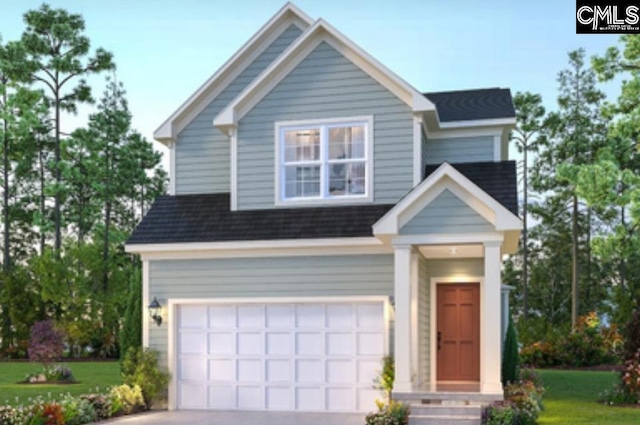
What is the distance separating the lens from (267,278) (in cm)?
1473

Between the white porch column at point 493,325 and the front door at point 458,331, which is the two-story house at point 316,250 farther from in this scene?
the white porch column at point 493,325

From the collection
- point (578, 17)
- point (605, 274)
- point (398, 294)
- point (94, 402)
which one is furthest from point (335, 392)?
point (605, 274)

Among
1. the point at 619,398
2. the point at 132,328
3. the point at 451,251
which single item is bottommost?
the point at 619,398

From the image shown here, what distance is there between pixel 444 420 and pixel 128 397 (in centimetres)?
616

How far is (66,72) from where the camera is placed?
3338 cm

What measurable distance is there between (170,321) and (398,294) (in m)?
5.15

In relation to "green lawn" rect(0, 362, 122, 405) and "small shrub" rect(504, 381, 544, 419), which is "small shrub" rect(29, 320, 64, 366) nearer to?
"green lawn" rect(0, 362, 122, 405)

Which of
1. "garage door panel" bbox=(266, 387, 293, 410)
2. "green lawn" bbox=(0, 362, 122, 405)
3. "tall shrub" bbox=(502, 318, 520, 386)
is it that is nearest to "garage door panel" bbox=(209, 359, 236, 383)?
"garage door panel" bbox=(266, 387, 293, 410)

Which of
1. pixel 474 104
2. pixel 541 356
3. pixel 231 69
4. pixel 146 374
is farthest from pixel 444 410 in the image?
pixel 541 356

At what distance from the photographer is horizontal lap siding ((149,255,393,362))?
1412 centimetres

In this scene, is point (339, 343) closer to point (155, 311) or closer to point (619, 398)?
point (155, 311)

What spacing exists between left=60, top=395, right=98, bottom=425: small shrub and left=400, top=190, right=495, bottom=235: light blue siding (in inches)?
248

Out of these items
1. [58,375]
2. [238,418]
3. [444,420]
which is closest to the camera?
[444,420]

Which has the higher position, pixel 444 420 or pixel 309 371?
pixel 309 371
